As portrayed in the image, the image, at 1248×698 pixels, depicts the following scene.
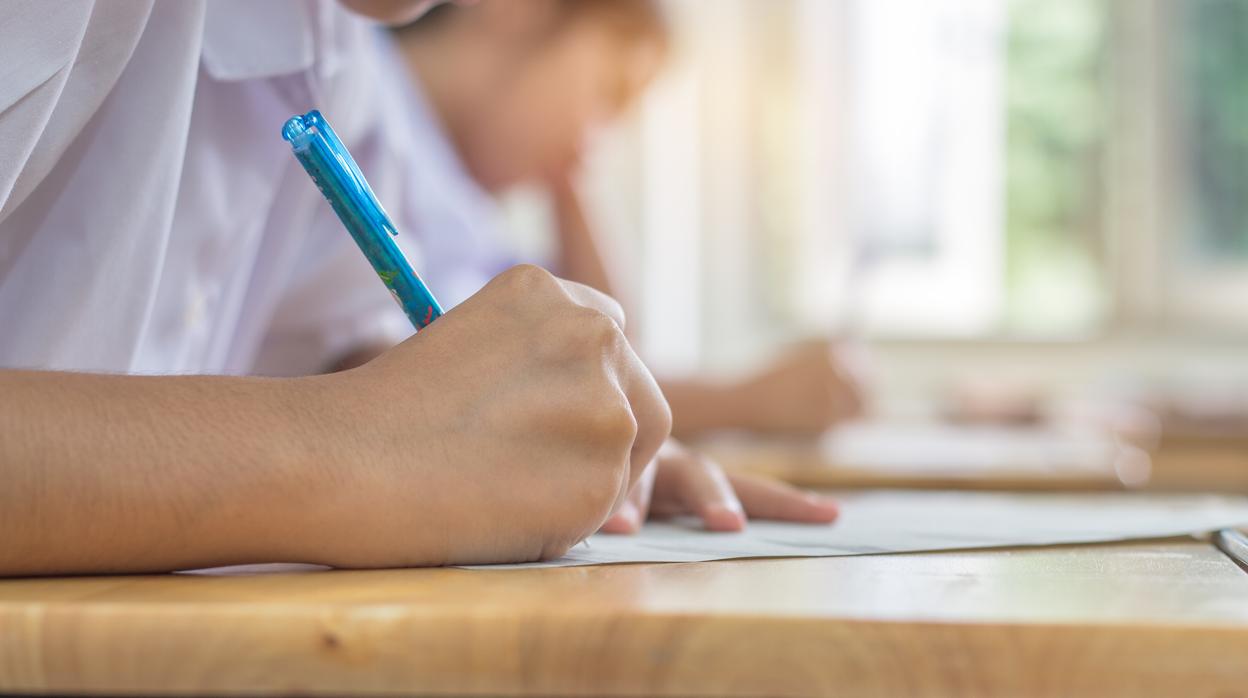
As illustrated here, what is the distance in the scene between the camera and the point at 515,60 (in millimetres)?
1938

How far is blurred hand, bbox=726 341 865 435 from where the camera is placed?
1790 mm

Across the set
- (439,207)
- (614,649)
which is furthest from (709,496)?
(439,207)

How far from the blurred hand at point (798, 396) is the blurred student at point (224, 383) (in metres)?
1.12

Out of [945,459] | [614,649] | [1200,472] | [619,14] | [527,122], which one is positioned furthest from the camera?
[527,122]

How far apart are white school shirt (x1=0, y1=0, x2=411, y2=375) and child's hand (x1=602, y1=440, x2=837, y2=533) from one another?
262 millimetres

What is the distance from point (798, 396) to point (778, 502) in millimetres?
1169

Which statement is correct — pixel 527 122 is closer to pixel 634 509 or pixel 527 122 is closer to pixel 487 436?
pixel 634 509

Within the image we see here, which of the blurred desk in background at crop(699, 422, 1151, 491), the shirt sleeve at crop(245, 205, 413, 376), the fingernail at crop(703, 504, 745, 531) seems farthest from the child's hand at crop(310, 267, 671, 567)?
the blurred desk in background at crop(699, 422, 1151, 491)

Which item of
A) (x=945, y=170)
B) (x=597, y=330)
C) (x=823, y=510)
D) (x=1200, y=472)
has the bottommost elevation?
(x=1200, y=472)

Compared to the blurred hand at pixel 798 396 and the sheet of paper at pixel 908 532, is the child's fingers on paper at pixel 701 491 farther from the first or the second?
the blurred hand at pixel 798 396

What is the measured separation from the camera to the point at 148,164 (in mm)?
596

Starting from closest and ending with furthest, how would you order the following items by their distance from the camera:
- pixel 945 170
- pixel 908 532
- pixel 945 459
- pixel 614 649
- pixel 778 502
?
1. pixel 614 649
2. pixel 908 532
3. pixel 778 502
4. pixel 945 459
5. pixel 945 170

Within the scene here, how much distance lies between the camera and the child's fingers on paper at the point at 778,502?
2.05 ft

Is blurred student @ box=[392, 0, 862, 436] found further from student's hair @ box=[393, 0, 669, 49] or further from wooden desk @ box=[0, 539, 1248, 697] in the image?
wooden desk @ box=[0, 539, 1248, 697]
